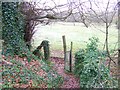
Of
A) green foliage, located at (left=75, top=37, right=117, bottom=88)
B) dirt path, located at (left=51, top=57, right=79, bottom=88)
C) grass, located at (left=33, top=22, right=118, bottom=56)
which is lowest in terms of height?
dirt path, located at (left=51, top=57, right=79, bottom=88)

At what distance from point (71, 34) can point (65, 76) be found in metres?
0.83

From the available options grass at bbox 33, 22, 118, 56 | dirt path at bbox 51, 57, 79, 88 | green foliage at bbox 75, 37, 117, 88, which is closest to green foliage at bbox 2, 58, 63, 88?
dirt path at bbox 51, 57, 79, 88

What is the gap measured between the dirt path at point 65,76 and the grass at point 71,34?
0.30 m

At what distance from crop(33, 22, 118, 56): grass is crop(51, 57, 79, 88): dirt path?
296mm

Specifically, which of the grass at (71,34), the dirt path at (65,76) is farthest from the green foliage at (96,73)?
the dirt path at (65,76)

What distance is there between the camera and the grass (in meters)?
3.78

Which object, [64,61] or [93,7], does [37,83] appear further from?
[64,61]

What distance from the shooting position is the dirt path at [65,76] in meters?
3.92

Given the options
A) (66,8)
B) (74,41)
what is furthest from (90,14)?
(74,41)

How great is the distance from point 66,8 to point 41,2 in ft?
1.51

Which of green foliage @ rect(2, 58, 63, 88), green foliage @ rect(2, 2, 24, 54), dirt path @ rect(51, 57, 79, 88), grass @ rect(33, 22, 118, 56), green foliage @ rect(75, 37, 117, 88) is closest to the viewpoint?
green foliage @ rect(2, 58, 63, 88)

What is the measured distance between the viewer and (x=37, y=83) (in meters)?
3.08

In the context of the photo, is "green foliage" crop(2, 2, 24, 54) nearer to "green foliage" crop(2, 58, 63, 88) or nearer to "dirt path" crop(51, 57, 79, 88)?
"green foliage" crop(2, 58, 63, 88)

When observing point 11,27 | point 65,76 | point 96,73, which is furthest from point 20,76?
point 65,76
